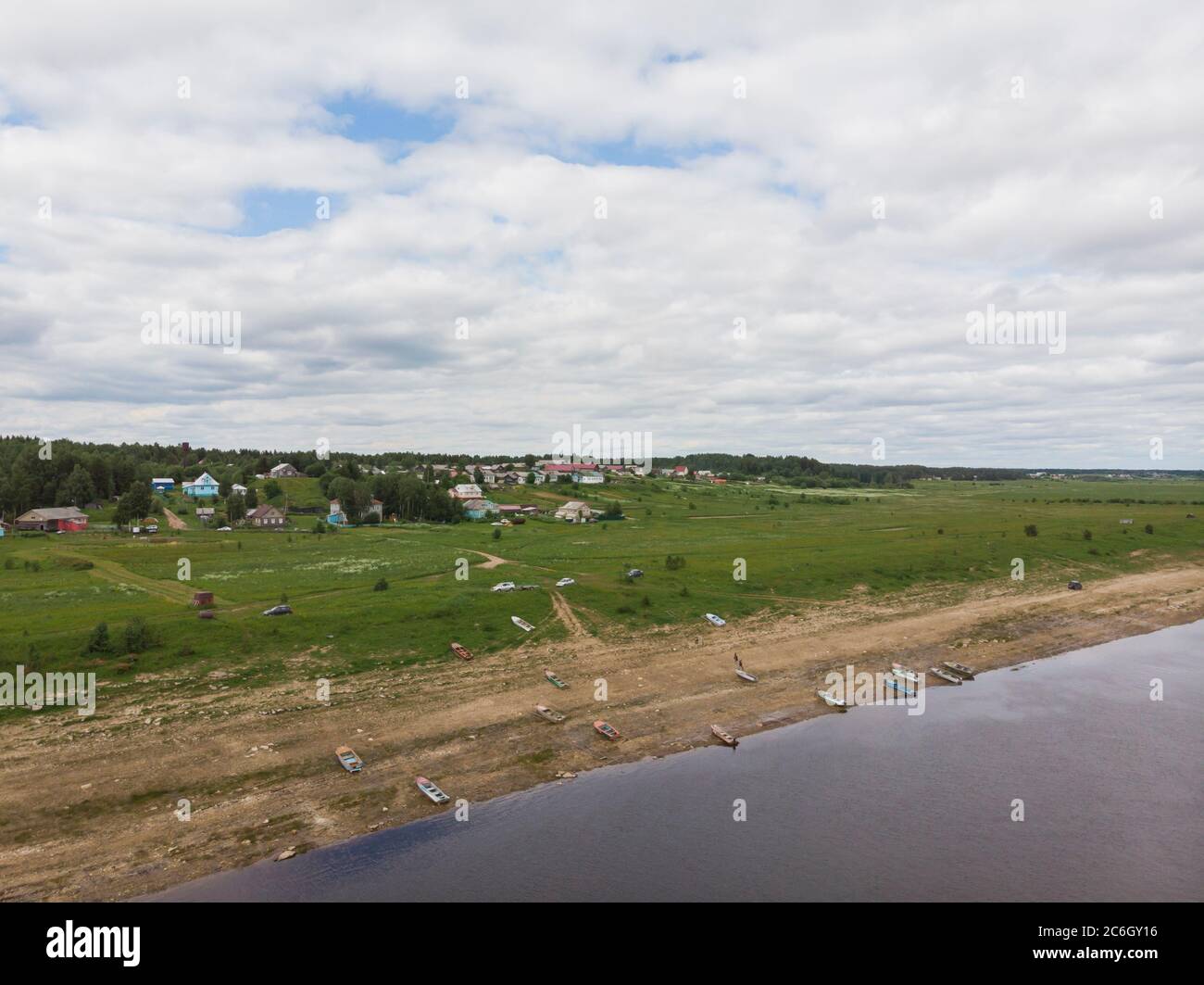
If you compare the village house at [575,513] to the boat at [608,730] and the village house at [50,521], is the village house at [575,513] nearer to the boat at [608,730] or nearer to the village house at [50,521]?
the village house at [50,521]

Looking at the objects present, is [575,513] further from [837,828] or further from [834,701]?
[837,828]

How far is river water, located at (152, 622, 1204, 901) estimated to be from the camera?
30.4m

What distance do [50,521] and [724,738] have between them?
13013cm

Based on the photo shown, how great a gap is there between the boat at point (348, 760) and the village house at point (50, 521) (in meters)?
110

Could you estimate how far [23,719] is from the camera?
43500 mm

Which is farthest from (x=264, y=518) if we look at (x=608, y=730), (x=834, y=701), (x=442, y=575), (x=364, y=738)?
(x=834, y=701)

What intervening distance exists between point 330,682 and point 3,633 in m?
25.4

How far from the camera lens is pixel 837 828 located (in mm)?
35188
